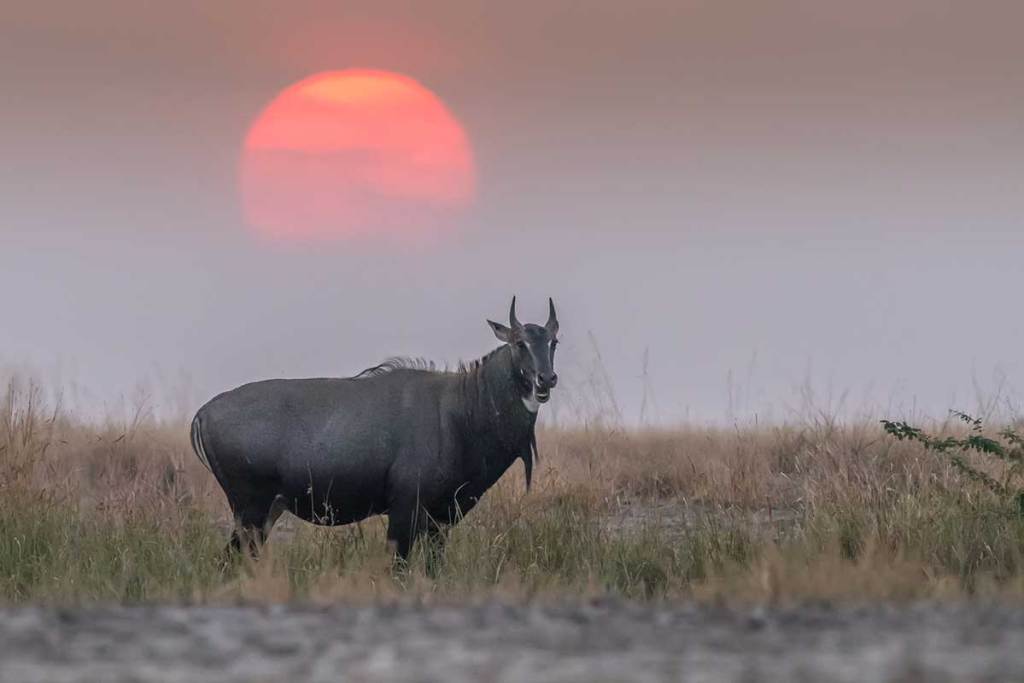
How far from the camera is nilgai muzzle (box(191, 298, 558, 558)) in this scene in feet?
39.9

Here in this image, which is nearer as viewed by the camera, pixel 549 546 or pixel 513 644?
pixel 513 644

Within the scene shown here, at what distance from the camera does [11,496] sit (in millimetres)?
12391

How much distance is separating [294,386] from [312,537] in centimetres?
154

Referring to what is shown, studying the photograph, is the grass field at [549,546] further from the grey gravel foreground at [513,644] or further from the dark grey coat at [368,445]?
the grey gravel foreground at [513,644]

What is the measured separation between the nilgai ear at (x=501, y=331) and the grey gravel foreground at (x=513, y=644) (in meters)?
6.59

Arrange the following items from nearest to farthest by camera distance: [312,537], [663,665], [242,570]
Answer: [663,665]
[242,570]
[312,537]

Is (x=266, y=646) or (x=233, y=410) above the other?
(x=233, y=410)

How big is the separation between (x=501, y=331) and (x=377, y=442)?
1.35m

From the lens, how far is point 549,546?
11.8 metres

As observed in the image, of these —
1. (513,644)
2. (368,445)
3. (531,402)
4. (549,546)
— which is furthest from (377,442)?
(513,644)

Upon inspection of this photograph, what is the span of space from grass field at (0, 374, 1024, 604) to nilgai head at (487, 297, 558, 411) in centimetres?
107

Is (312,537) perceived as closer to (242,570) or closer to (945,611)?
(242,570)

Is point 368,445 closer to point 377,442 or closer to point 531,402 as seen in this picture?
point 377,442

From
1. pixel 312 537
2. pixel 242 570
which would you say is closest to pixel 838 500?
pixel 312 537
